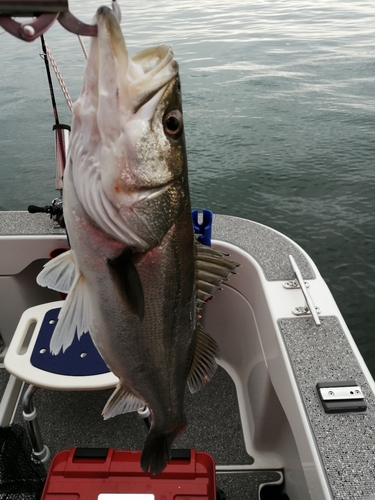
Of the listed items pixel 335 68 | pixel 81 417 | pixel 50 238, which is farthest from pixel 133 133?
pixel 335 68

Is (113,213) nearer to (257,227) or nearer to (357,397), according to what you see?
(357,397)

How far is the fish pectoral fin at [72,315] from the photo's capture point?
3.82 ft

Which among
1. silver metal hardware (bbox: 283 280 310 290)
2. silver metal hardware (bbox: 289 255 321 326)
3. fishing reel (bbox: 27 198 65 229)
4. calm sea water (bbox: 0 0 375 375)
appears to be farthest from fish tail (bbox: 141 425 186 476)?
calm sea water (bbox: 0 0 375 375)

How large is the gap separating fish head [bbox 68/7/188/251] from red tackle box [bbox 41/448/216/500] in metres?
1.31

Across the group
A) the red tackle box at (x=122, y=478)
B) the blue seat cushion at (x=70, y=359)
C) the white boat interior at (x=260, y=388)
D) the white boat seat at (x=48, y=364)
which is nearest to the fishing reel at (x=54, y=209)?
the white boat interior at (x=260, y=388)

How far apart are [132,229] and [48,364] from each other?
1.43 meters

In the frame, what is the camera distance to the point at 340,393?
1.75 metres

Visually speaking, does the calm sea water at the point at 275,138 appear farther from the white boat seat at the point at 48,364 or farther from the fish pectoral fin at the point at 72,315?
the fish pectoral fin at the point at 72,315

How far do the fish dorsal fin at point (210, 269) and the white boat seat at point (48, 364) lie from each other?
1.03 metres

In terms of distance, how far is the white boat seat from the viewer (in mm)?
2076

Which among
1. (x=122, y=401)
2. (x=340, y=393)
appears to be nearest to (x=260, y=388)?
(x=340, y=393)

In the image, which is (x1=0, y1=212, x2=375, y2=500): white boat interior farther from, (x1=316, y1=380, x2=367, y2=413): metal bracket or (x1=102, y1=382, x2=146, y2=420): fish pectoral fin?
(x1=102, y1=382, x2=146, y2=420): fish pectoral fin

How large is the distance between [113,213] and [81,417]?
2.40 meters

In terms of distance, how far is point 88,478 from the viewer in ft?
6.26
